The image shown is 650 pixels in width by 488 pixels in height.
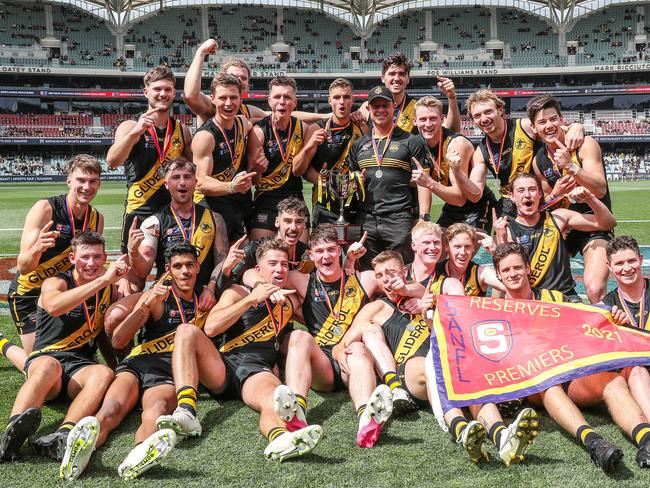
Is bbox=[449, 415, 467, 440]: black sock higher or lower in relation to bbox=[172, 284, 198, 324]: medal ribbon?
lower

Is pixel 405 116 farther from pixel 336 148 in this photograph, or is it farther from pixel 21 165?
pixel 21 165

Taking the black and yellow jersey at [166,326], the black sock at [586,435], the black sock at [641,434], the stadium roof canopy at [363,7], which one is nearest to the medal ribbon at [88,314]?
the black and yellow jersey at [166,326]

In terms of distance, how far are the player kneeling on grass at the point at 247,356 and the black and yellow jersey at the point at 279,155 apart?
1520mm

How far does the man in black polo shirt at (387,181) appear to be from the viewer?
19.3ft

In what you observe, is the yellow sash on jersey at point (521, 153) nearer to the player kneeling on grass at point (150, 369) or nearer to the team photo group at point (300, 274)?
the team photo group at point (300, 274)

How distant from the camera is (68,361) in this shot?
4348 millimetres

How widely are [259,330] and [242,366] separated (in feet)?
1.08

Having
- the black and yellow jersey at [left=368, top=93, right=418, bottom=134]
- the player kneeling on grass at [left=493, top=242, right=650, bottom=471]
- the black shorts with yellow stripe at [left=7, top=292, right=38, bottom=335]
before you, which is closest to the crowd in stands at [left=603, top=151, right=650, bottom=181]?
the black and yellow jersey at [left=368, top=93, right=418, bottom=134]

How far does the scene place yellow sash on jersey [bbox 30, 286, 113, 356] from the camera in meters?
4.41

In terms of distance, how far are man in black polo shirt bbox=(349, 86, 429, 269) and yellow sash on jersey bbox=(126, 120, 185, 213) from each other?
1.75m

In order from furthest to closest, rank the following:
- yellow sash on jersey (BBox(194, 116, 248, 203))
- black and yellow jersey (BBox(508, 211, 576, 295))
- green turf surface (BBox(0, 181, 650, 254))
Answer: green turf surface (BBox(0, 181, 650, 254))
yellow sash on jersey (BBox(194, 116, 248, 203))
black and yellow jersey (BBox(508, 211, 576, 295))

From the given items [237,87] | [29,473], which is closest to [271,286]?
[29,473]

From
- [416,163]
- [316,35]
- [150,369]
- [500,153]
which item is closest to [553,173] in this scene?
[500,153]

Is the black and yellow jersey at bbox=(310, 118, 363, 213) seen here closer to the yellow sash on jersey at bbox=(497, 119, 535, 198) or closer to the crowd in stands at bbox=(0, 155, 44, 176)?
the yellow sash on jersey at bbox=(497, 119, 535, 198)
